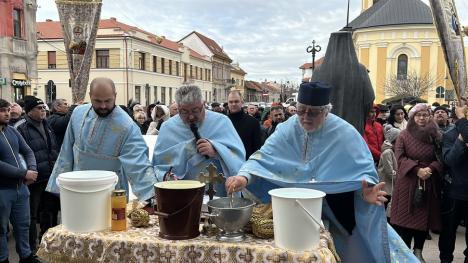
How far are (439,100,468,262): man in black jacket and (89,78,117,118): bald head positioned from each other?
3383 mm

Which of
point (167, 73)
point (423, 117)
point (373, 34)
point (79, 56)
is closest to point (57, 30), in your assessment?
point (167, 73)

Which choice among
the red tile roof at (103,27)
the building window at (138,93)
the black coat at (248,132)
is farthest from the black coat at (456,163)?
the building window at (138,93)

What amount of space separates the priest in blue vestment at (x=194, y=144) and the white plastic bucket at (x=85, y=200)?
819mm

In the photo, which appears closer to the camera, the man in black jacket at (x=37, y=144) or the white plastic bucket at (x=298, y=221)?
the white plastic bucket at (x=298, y=221)

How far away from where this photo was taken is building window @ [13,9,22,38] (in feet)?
73.0

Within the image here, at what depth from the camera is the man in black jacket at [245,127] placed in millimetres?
5891

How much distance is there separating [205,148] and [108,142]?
2.40 ft

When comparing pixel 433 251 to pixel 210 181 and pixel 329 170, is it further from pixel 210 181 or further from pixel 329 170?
pixel 210 181

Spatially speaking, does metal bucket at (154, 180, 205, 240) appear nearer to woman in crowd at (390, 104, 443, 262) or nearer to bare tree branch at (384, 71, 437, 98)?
woman in crowd at (390, 104, 443, 262)

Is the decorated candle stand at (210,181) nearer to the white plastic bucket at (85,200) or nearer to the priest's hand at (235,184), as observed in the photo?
the priest's hand at (235,184)

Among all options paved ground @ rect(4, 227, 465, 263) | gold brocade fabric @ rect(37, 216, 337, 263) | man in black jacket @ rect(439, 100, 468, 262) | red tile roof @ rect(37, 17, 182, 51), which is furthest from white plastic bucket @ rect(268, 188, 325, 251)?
red tile roof @ rect(37, 17, 182, 51)

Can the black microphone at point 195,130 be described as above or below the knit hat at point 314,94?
below

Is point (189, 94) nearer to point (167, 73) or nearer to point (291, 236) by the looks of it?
point (291, 236)

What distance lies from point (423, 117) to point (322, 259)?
11.5 feet
